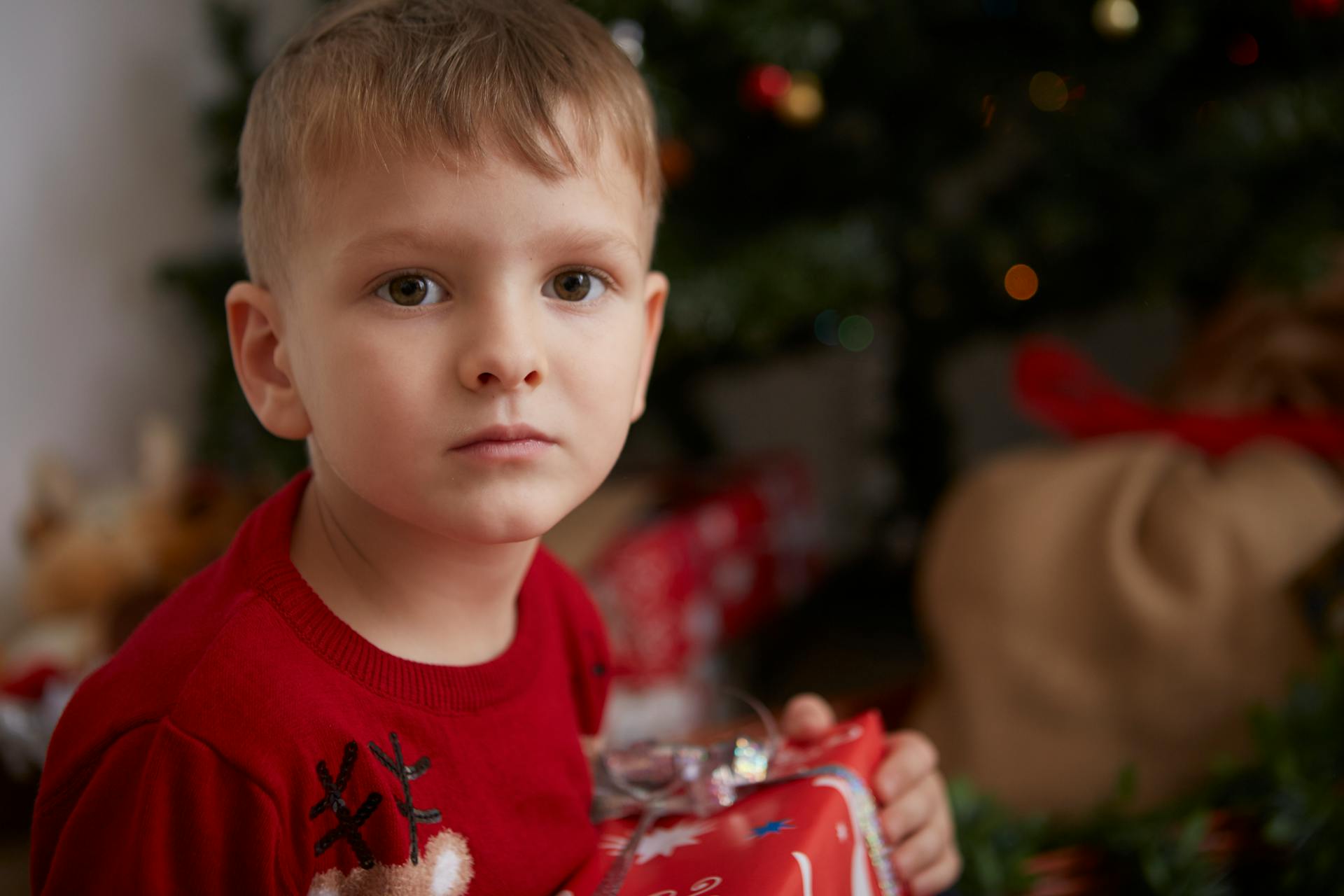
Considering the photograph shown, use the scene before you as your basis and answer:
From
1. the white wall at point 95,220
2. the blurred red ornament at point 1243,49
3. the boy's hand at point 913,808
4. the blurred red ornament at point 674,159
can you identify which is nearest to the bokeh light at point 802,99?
the blurred red ornament at point 674,159

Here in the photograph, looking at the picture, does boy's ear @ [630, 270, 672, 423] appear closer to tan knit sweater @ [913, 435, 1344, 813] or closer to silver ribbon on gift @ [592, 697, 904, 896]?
silver ribbon on gift @ [592, 697, 904, 896]

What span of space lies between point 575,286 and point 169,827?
0.89 feet

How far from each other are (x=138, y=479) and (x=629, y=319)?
1213mm

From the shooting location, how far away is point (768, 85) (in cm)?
113

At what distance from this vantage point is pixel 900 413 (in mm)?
1575

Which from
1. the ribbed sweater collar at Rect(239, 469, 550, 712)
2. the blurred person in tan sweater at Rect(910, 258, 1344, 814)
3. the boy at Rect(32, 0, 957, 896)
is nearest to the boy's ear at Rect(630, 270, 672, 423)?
the boy at Rect(32, 0, 957, 896)

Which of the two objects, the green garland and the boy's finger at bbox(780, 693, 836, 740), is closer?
the boy's finger at bbox(780, 693, 836, 740)

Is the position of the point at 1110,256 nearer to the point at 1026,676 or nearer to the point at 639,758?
the point at 1026,676

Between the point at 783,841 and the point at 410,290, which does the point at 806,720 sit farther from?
the point at 410,290

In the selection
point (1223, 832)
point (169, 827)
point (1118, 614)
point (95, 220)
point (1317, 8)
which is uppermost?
point (95, 220)

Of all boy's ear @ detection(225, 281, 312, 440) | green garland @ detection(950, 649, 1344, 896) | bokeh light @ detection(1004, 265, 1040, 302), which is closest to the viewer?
boy's ear @ detection(225, 281, 312, 440)

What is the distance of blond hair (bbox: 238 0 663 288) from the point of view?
1.43 feet

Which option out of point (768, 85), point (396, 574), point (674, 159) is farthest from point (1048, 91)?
point (396, 574)

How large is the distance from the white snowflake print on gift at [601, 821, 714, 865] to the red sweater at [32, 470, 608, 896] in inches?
1.4
